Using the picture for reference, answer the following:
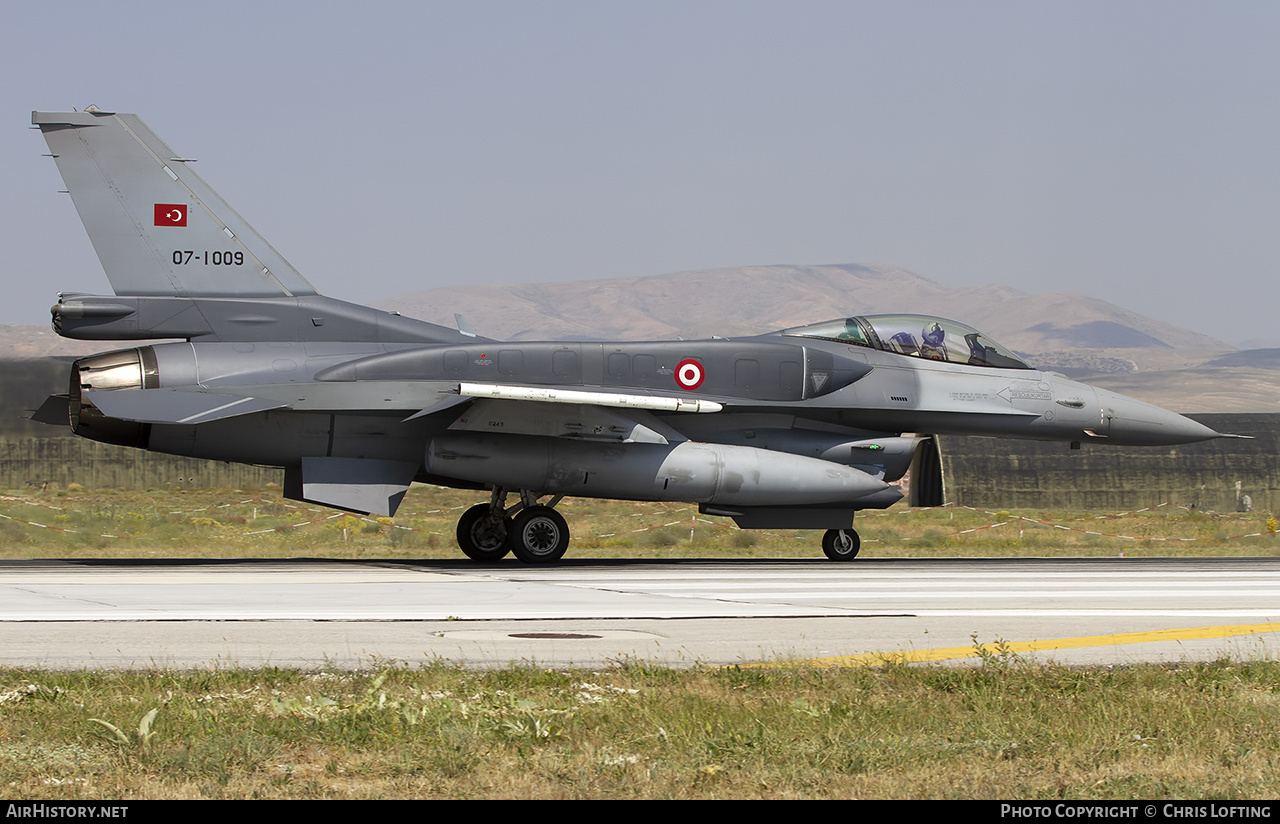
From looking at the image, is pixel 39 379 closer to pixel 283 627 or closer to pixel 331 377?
pixel 331 377

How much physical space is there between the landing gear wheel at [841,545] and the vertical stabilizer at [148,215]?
350 inches

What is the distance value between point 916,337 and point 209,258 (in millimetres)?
10546

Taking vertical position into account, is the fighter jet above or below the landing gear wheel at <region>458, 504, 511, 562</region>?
above

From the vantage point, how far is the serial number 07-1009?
1712 cm

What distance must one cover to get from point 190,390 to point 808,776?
41.8 feet

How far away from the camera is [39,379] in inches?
859

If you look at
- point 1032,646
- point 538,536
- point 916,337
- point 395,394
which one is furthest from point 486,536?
point 1032,646

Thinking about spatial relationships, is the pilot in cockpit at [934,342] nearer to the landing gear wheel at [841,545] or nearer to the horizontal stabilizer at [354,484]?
the landing gear wheel at [841,545]

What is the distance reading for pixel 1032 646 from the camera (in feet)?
29.9

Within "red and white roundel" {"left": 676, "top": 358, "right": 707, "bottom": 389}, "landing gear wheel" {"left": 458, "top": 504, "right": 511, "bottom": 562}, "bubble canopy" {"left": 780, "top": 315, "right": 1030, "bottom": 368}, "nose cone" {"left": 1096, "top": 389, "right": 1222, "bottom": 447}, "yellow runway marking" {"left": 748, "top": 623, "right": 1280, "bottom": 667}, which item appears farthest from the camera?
"nose cone" {"left": 1096, "top": 389, "right": 1222, "bottom": 447}

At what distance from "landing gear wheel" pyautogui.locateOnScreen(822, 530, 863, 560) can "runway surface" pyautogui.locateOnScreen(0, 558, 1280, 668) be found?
6.81 ft

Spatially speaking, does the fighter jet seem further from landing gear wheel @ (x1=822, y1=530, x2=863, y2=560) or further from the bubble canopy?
the bubble canopy

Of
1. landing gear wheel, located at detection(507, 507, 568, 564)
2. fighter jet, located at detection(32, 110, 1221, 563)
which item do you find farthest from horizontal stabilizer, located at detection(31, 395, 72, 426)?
landing gear wheel, located at detection(507, 507, 568, 564)

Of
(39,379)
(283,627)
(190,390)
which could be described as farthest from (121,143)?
(283,627)
